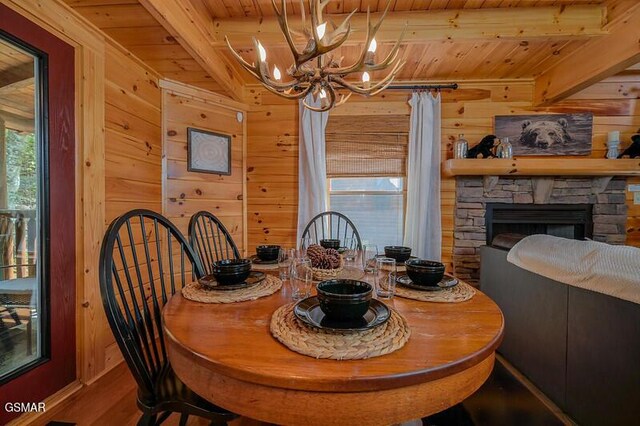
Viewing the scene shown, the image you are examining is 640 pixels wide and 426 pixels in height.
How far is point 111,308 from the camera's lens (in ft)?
2.87

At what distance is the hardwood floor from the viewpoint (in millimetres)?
1181

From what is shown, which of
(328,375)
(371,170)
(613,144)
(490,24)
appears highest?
(490,24)

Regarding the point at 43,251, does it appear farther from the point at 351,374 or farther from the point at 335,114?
the point at 335,114

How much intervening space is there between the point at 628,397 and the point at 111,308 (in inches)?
76.7

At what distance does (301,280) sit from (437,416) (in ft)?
2.41

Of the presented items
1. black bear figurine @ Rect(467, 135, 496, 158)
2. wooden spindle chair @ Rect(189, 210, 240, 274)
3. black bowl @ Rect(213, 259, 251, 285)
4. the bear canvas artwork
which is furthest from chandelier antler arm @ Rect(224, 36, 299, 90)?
the bear canvas artwork

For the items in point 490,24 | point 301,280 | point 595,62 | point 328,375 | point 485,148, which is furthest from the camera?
point 485,148

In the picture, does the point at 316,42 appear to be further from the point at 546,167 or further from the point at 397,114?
the point at 546,167

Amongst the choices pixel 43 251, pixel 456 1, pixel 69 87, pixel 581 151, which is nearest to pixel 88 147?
pixel 69 87

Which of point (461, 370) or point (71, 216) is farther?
point (71, 216)

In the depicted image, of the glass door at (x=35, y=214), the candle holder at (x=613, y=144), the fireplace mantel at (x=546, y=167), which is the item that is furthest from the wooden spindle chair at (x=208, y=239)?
the candle holder at (x=613, y=144)

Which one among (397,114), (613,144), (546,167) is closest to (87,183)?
(397,114)

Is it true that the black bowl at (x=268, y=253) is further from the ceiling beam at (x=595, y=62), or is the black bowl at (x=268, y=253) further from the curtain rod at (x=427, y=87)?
the ceiling beam at (x=595, y=62)

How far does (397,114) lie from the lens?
10.1 feet
